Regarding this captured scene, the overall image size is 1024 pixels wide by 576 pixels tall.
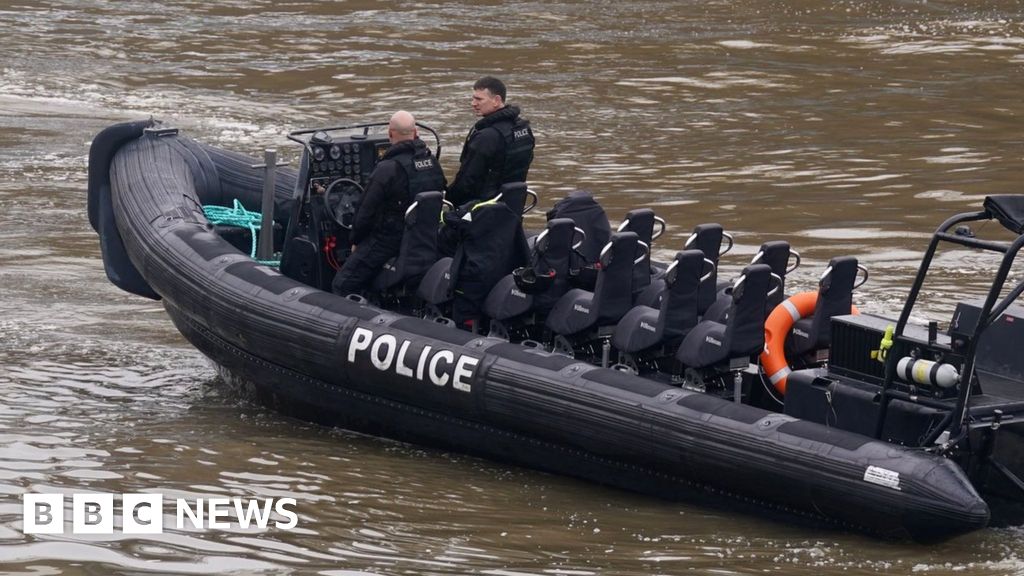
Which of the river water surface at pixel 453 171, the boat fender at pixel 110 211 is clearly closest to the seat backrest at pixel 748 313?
the river water surface at pixel 453 171

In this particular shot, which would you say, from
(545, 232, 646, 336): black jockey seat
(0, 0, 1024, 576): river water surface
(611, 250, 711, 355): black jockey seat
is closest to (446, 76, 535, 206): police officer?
(545, 232, 646, 336): black jockey seat

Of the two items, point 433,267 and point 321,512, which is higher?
point 433,267

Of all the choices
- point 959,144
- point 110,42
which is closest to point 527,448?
point 959,144

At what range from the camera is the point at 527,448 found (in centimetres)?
770

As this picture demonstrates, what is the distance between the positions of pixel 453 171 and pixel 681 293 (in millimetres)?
8137

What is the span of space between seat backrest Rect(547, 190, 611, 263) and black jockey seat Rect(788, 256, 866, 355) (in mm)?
1471

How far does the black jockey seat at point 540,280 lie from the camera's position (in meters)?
8.17

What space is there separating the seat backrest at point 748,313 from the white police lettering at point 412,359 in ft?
4.00

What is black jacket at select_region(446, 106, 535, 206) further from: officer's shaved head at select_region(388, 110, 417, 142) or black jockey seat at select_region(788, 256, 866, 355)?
black jockey seat at select_region(788, 256, 866, 355)

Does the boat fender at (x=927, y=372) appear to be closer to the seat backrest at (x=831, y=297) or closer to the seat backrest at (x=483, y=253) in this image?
the seat backrest at (x=831, y=297)

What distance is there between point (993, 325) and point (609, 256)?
1827 mm

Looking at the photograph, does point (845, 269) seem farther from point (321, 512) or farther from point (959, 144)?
point (959, 144)

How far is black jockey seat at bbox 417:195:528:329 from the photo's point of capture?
27.3 ft

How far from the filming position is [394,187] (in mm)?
8531
